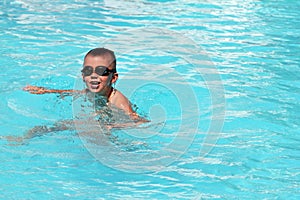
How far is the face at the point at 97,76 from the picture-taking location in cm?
502

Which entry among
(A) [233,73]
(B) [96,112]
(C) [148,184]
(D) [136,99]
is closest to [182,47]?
(A) [233,73]

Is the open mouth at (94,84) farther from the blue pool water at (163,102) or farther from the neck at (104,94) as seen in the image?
the blue pool water at (163,102)

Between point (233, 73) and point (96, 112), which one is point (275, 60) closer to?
point (233, 73)

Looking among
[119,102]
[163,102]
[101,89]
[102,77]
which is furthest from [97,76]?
[163,102]

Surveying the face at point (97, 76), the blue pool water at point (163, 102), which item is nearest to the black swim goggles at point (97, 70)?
the face at point (97, 76)

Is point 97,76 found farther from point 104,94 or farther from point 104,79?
point 104,94

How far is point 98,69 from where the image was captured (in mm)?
5012

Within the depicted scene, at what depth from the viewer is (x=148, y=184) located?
170 inches

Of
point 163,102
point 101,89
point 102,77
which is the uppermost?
point 102,77

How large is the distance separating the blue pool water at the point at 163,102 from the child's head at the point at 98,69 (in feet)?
1.41

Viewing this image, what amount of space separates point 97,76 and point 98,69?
0.06 m

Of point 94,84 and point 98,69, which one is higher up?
point 98,69

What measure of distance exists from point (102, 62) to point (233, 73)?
8.96 ft

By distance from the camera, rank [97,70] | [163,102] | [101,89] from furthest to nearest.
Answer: [163,102] → [101,89] → [97,70]
